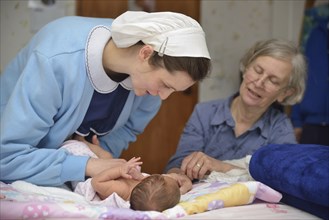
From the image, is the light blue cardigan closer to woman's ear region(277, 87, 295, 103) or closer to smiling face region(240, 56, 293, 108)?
smiling face region(240, 56, 293, 108)

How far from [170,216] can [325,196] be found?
38 centimetres

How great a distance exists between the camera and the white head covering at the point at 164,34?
1177 millimetres

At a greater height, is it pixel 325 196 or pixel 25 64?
pixel 25 64

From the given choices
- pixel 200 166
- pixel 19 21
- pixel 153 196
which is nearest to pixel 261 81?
pixel 200 166

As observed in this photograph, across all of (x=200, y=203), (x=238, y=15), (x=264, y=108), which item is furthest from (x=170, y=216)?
(x=238, y=15)

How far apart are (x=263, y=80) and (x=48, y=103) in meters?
0.89

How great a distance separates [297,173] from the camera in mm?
1201

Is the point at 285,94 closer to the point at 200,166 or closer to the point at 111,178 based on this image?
the point at 200,166

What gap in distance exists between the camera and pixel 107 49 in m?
1.30

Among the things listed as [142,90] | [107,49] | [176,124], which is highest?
[107,49]

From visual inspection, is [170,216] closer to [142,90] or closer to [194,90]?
[142,90]

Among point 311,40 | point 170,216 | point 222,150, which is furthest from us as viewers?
point 311,40

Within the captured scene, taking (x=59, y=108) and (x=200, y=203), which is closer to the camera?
(x=200, y=203)

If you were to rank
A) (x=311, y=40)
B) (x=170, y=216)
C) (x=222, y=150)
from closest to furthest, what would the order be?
(x=170, y=216), (x=222, y=150), (x=311, y=40)
